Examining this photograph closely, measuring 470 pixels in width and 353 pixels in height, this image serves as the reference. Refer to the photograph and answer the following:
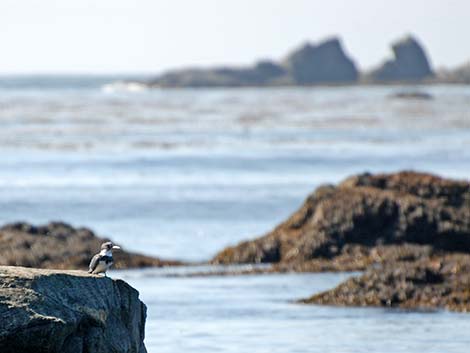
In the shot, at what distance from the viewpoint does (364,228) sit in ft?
85.9

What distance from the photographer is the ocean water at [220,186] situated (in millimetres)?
19219

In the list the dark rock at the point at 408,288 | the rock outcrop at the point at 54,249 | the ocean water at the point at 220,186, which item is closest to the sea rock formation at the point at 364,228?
the ocean water at the point at 220,186

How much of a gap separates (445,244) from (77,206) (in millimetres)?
16651

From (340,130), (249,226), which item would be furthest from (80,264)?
(340,130)

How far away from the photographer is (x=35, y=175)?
1993 inches

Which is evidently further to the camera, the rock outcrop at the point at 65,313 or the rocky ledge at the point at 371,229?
the rocky ledge at the point at 371,229

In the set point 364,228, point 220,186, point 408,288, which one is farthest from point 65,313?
point 220,186

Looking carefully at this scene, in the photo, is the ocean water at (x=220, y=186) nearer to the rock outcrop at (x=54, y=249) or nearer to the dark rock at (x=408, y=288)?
the dark rock at (x=408, y=288)

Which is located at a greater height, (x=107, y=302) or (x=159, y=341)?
(x=107, y=302)

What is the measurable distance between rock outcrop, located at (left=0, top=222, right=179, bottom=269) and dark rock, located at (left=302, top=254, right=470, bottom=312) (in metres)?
5.60

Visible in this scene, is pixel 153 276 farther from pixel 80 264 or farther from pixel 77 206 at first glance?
pixel 77 206

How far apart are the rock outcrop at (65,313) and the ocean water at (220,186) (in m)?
5.13

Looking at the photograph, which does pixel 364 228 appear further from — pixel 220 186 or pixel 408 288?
pixel 220 186

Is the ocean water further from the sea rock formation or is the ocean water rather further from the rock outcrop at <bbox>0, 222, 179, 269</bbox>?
the sea rock formation
